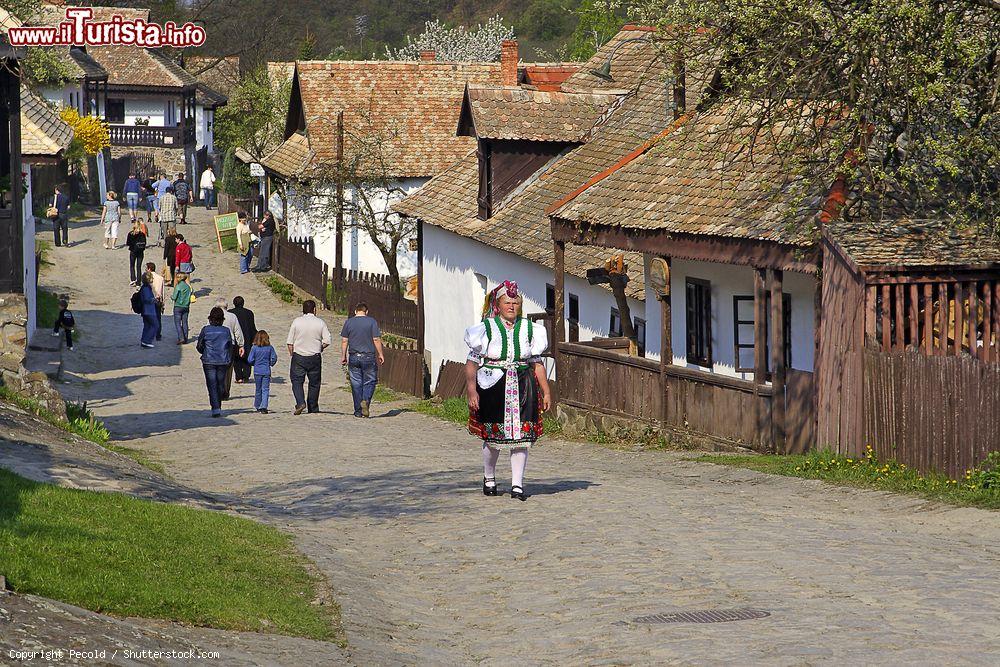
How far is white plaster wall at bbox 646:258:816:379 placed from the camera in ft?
58.0

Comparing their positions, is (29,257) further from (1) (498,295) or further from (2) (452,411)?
(1) (498,295)

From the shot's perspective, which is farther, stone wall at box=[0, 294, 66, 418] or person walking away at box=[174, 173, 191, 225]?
person walking away at box=[174, 173, 191, 225]

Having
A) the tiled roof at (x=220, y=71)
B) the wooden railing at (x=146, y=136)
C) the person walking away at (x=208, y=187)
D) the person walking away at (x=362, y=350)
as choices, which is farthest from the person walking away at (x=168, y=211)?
the tiled roof at (x=220, y=71)

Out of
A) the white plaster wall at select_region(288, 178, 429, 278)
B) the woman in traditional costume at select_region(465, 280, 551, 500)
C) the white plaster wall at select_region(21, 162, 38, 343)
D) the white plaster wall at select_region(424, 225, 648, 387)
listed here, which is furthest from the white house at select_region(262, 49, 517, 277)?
the woman in traditional costume at select_region(465, 280, 551, 500)

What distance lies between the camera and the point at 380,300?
122 ft

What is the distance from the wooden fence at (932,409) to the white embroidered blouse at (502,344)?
11.9ft

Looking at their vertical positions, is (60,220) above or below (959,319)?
above

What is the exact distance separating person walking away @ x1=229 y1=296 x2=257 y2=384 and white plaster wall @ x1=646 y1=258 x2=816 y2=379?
273 inches

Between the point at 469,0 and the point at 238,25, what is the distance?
37.2m

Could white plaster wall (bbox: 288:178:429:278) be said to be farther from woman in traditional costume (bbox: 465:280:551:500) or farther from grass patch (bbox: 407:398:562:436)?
woman in traditional costume (bbox: 465:280:551:500)

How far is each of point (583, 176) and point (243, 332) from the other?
6.36 m

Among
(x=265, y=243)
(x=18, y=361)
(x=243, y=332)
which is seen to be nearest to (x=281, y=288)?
(x=265, y=243)

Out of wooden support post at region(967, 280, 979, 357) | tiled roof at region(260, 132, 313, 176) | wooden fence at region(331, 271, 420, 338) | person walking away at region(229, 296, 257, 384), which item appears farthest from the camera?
tiled roof at region(260, 132, 313, 176)

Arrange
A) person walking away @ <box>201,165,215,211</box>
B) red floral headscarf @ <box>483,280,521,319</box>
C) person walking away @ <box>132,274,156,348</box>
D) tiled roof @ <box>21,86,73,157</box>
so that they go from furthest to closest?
person walking away @ <box>201,165,215,211</box>, person walking away @ <box>132,274,156,348</box>, tiled roof @ <box>21,86,73,157</box>, red floral headscarf @ <box>483,280,521,319</box>
